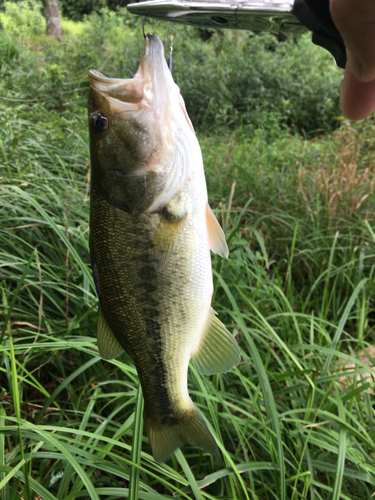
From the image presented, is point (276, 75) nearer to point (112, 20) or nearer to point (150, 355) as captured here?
point (112, 20)

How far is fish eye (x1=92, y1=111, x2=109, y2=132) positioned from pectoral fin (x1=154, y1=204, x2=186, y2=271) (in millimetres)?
294

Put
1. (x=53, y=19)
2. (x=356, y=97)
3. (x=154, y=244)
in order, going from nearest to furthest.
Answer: (x=154, y=244)
(x=356, y=97)
(x=53, y=19)

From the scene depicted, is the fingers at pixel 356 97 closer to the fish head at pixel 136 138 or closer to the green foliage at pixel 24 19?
the fish head at pixel 136 138

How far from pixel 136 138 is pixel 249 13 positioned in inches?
18.6

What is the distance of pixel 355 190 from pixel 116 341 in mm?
3178

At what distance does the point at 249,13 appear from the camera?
3.32ft

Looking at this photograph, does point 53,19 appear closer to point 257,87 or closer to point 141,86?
point 257,87

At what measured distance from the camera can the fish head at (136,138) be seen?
39.9 inches

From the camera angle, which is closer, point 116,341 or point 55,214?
point 116,341

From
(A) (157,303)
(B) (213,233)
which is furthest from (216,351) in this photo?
(B) (213,233)

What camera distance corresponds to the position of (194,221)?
3.44 feet

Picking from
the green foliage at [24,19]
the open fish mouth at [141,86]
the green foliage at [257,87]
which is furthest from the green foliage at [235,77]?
the open fish mouth at [141,86]

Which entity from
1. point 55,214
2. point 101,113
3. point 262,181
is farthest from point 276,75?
point 101,113

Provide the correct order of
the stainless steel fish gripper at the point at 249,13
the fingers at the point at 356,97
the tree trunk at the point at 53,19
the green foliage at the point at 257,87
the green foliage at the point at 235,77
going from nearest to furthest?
the stainless steel fish gripper at the point at 249,13, the fingers at the point at 356,97, the green foliage at the point at 235,77, the green foliage at the point at 257,87, the tree trunk at the point at 53,19
